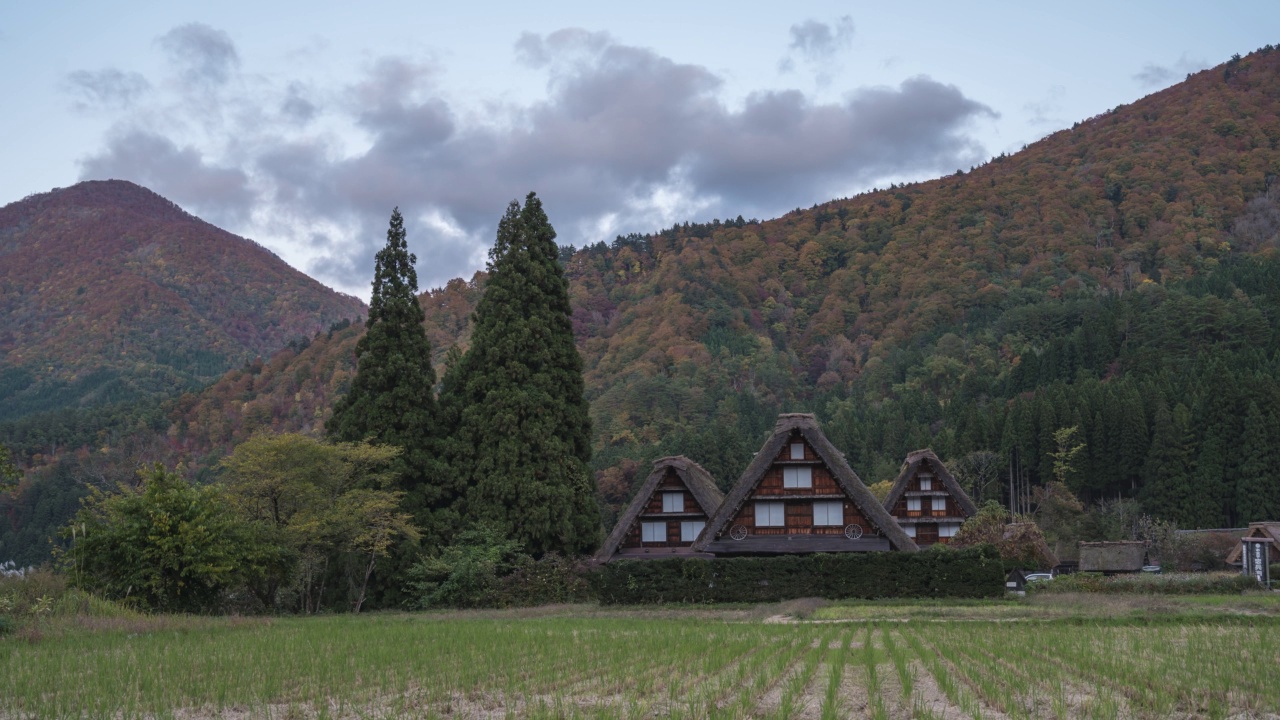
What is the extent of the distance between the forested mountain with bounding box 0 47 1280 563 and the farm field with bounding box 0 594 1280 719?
5034cm

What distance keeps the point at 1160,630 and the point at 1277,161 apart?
15154 centimetres

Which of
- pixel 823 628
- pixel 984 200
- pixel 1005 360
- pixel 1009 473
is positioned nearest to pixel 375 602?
pixel 823 628

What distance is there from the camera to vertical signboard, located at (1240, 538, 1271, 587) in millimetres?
43531

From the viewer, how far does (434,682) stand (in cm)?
1295

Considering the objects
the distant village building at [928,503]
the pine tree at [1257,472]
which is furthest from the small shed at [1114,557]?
the pine tree at [1257,472]

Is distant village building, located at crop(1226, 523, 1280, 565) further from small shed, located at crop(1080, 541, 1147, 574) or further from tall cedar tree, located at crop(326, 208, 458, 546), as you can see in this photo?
tall cedar tree, located at crop(326, 208, 458, 546)

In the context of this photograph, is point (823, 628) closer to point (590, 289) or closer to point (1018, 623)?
point (1018, 623)

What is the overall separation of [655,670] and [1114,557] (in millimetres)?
48126

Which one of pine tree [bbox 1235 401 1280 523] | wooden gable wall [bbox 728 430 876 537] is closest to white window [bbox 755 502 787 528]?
wooden gable wall [bbox 728 430 876 537]

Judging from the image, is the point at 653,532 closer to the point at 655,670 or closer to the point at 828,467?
the point at 828,467

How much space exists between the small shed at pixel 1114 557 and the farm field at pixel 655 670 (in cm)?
3413

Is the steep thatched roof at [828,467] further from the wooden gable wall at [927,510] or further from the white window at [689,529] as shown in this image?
the wooden gable wall at [927,510]

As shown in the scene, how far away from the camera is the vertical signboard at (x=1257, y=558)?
43.5 m

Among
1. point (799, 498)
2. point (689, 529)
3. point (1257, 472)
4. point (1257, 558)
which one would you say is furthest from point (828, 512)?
point (1257, 472)
